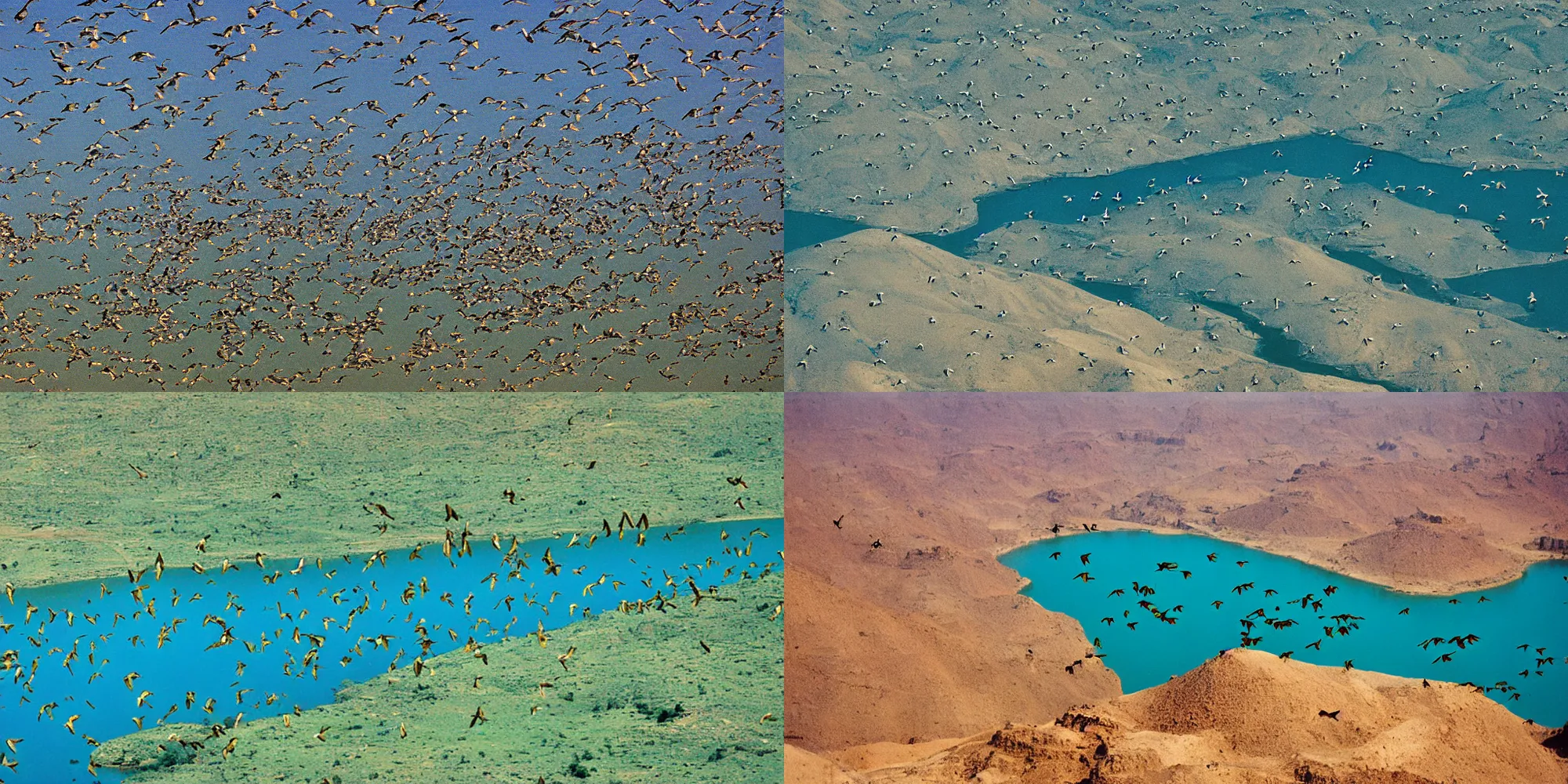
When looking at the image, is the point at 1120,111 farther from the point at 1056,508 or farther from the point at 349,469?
the point at 349,469

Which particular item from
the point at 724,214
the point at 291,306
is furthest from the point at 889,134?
the point at 291,306

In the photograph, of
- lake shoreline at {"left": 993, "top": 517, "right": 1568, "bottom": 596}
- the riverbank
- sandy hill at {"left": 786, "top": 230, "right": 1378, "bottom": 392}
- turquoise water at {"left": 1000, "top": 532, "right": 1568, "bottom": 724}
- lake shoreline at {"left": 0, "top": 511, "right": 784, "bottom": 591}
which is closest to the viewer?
turquoise water at {"left": 1000, "top": 532, "right": 1568, "bottom": 724}

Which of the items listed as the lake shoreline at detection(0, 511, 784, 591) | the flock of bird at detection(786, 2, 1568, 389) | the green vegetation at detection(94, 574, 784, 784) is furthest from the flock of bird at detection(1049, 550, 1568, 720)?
the lake shoreline at detection(0, 511, 784, 591)

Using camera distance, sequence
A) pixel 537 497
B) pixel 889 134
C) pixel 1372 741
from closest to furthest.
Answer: pixel 1372 741
pixel 889 134
pixel 537 497

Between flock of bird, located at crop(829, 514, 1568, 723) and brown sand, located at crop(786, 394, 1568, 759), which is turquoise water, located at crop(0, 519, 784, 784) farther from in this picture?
flock of bird, located at crop(829, 514, 1568, 723)

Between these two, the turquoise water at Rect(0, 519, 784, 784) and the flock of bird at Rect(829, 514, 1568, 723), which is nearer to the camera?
the flock of bird at Rect(829, 514, 1568, 723)

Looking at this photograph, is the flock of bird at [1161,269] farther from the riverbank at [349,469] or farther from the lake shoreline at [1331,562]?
the riverbank at [349,469]

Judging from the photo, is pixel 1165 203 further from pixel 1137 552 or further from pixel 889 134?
pixel 1137 552

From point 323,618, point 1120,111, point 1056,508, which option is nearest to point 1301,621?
point 1056,508
